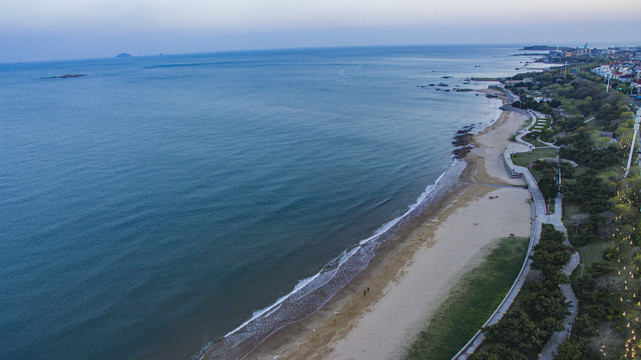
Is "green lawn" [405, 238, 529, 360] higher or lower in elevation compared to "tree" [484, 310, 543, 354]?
lower

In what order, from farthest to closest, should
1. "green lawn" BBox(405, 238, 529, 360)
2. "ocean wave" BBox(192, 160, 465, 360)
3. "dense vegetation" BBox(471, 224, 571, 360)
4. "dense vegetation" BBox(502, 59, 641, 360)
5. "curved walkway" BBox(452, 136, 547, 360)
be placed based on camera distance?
"ocean wave" BBox(192, 160, 465, 360) → "green lawn" BBox(405, 238, 529, 360) → "curved walkway" BBox(452, 136, 547, 360) → "dense vegetation" BBox(471, 224, 571, 360) → "dense vegetation" BBox(502, 59, 641, 360)

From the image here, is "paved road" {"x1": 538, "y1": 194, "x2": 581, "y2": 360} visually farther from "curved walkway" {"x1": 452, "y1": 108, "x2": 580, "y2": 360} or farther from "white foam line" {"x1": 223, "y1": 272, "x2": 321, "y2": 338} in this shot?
"white foam line" {"x1": 223, "y1": 272, "x2": 321, "y2": 338}

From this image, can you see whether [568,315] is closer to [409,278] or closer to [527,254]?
[527,254]

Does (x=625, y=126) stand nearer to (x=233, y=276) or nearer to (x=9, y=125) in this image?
(x=233, y=276)

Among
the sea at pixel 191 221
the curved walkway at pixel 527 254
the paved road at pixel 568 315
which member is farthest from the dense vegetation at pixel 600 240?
the sea at pixel 191 221

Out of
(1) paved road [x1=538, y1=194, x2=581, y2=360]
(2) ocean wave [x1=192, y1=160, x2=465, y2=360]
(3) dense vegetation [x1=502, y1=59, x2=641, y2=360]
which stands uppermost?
(3) dense vegetation [x1=502, y1=59, x2=641, y2=360]

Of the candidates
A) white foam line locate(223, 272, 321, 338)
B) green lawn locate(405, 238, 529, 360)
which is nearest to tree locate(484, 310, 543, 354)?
green lawn locate(405, 238, 529, 360)

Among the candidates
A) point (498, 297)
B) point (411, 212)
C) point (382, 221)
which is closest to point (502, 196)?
point (411, 212)
